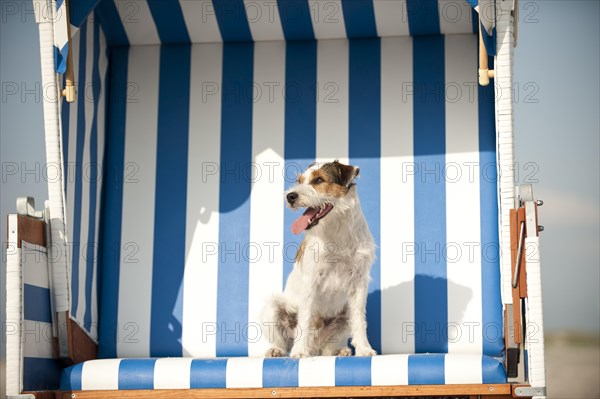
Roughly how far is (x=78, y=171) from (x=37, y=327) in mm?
1012

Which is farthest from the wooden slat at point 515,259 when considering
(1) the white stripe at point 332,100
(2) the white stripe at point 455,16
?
(2) the white stripe at point 455,16

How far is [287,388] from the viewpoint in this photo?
169 inches

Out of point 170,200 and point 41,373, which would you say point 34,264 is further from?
point 170,200

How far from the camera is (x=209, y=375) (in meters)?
4.38

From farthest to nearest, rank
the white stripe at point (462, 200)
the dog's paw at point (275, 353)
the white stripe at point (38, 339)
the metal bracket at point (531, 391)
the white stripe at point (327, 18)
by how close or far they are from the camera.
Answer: the white stripe at point (327, 18)
the white stripe at point (462, 200)
the dog's paw at point (275, 353)
the white stripe at point (38, 339)
the metal bracket at point (531, 391)

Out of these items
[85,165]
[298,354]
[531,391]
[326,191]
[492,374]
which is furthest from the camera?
[85,165]

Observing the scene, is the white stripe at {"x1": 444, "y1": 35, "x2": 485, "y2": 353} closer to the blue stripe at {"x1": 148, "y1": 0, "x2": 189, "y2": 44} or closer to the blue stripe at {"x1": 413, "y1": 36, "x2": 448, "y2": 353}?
the blue stripe at {"x1": 413, "y1": 36, "x2": 448, "y2": 353}

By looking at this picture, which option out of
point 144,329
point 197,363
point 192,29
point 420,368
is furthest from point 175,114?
Answer: point 420,368

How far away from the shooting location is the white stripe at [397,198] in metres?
5.20

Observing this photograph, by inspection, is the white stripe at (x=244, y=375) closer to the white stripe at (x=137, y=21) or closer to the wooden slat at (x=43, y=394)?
the wooden slat at (x=43, y=394)

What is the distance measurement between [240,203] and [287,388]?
1452 mm

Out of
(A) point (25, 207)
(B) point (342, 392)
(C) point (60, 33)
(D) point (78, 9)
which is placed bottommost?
(B) point (342, 392)

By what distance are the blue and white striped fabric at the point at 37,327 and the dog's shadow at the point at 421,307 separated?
5.55 feet

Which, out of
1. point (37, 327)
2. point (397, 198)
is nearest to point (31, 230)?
point (37, 327)
